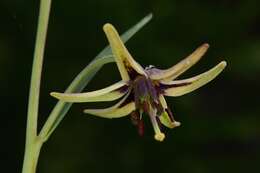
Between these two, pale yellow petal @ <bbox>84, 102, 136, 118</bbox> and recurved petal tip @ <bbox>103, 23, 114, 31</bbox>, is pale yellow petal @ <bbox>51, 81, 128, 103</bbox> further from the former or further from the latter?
recurved petal tip @ <bbox>103, 23, 114, 31</bbox>

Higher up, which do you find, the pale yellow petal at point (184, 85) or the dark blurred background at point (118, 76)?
the dark blurred background at point (118, 76)

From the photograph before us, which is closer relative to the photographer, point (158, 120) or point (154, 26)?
point (158, 120)

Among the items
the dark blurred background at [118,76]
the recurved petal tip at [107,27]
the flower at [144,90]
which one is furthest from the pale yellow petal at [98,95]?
the dark blurred background at [118,76]

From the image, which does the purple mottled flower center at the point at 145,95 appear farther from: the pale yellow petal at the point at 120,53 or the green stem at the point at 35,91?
the green stem at the point at 35,91

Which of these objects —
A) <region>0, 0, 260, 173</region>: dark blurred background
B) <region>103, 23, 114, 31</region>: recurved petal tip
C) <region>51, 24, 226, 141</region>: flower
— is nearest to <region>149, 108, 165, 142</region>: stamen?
<region>51, 24, 226, 141</region>: flower

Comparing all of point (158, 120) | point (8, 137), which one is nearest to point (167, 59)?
point (8, 137)

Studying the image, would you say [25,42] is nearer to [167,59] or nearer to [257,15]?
[167,59]
